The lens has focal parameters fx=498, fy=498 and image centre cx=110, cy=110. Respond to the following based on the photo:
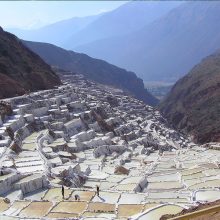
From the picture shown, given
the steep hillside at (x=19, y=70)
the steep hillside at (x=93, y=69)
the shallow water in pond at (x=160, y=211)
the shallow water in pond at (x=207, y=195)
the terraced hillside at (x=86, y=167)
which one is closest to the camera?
the shallow water in pond at (x=160, y=211)

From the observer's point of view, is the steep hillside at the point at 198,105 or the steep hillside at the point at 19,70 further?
the steep hillside at the point at 198,105

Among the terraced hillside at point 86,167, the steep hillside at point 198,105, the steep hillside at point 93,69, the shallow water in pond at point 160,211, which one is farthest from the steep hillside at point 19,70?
the steep hillside at point 93,69

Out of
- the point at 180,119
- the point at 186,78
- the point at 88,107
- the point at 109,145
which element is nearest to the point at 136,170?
the point at 109,145

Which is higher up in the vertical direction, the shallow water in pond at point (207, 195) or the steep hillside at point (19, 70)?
the steep hillside at point (19, 70)

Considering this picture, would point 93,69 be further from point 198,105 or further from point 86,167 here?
point 86,167

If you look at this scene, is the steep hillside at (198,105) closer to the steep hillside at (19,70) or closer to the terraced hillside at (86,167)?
the terraced hillside at (86,167)

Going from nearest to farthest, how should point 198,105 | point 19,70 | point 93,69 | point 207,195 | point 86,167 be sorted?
point 207,195, point 86,167, point 19,70, point 198,105, point 93,69

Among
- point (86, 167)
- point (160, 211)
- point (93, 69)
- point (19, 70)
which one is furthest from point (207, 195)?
point (93, 69)
